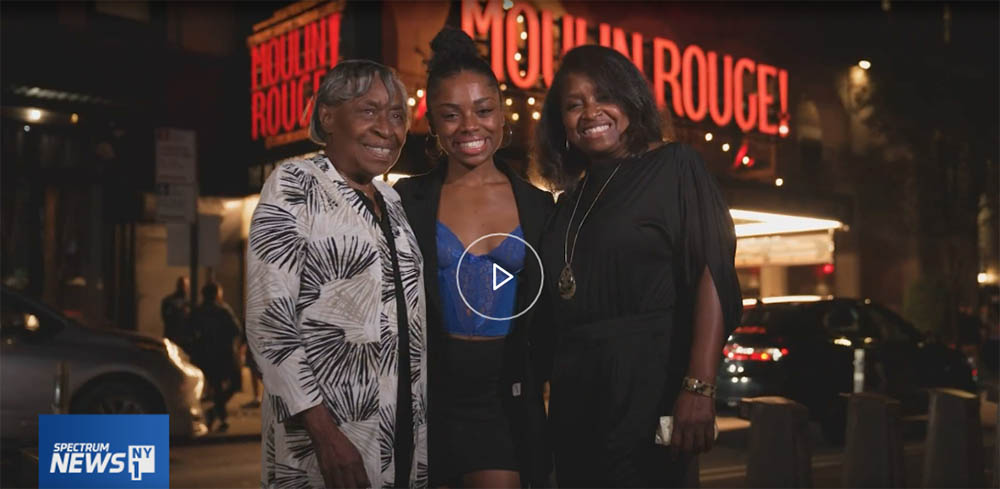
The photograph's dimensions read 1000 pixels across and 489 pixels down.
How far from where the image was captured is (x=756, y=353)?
11250mm

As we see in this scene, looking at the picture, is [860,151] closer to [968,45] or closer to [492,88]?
[968,45]

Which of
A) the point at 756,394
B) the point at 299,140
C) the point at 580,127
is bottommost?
the point at 756,394

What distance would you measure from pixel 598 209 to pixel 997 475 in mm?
2565

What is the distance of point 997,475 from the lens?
455 cm

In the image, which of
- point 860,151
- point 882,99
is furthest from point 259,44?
point 860,151

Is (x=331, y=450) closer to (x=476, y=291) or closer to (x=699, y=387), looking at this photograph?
(x=476, y=291)

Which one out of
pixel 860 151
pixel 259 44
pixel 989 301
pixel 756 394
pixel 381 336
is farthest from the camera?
pixel 989 301

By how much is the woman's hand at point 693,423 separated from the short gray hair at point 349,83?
1244 millimetres

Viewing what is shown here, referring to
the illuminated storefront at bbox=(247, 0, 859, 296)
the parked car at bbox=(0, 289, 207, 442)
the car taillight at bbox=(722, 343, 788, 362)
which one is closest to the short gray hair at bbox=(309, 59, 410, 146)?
the parked car at bbox=(0, 289, 207, 442)

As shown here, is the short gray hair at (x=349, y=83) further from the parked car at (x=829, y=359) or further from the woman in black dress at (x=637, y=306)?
the parked car at (x=829, y=359)

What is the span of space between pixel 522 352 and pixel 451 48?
1.07m

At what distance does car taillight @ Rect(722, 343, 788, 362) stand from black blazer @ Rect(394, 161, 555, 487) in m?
8.09

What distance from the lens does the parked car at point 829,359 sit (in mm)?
11203

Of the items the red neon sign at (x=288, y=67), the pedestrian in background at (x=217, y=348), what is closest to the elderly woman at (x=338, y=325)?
the pedestrian in background at (x=217, y=348)
